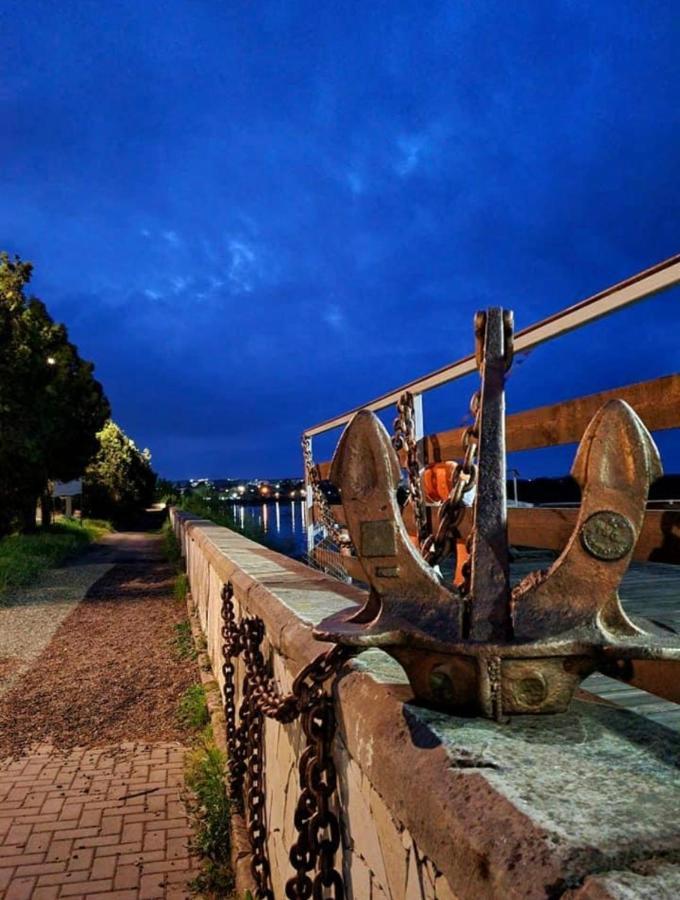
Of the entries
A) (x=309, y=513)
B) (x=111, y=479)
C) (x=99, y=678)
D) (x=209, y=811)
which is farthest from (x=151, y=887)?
(x=111, y=479)

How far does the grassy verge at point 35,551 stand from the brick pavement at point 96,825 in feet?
24.7

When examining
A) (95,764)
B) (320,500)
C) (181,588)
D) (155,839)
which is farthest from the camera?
(181,588)

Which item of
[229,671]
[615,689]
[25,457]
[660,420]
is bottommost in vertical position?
[229,671]

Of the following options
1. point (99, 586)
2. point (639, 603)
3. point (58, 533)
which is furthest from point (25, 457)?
point (639, 603)

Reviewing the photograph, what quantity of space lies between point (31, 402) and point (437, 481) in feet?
53.6

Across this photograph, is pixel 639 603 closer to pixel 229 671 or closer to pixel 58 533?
pixel 229 671

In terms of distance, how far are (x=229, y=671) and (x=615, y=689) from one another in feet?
7.45

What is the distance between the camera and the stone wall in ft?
2.84

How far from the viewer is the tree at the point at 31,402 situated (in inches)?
635

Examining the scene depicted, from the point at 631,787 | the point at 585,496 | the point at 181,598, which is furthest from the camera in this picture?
the point at 181,598

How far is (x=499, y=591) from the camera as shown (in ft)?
4.46

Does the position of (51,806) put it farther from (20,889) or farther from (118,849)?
(20,889)

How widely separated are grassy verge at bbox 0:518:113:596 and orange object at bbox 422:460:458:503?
32.6 feet

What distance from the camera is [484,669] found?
4.31ft
